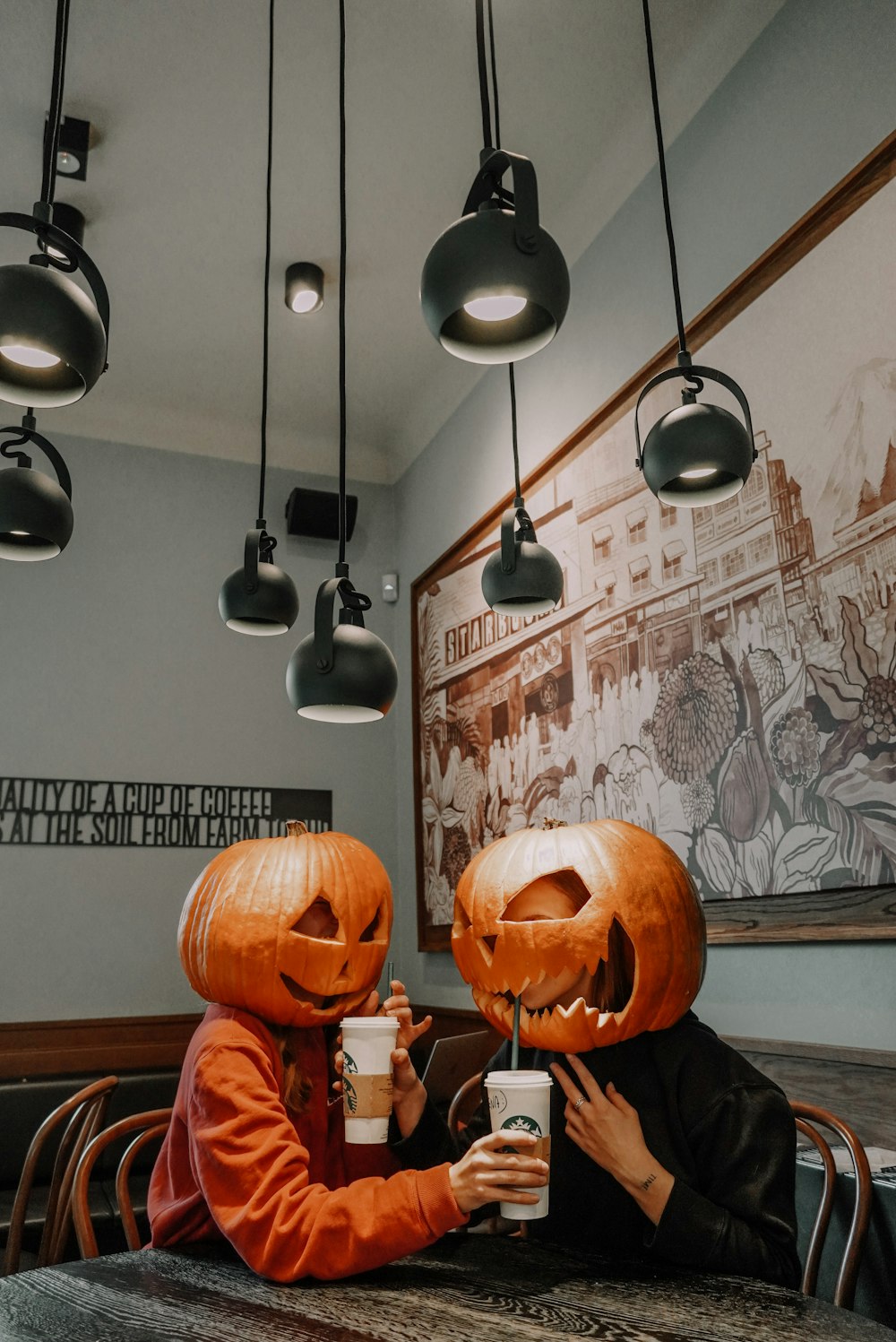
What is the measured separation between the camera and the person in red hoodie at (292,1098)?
117 cm

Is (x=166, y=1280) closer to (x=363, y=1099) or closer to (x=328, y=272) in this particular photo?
(x=363, y=1099)

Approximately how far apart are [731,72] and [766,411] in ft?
3.59

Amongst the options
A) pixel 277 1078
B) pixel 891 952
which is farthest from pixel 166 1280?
pixel 891 952

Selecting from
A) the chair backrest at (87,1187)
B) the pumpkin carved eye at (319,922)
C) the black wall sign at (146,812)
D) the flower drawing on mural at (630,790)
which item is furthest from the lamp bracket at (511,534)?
the black wall sign at (146,812)

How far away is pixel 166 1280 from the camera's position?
1210 millimetres

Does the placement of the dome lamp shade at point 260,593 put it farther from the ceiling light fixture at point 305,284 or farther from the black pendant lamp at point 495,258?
the ceiling light fixture at point 305,284

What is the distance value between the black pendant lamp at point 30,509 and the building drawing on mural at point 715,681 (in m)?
1.68

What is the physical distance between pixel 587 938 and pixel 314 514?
13.4 ft

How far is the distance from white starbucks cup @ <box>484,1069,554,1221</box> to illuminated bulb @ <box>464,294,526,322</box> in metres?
1.03

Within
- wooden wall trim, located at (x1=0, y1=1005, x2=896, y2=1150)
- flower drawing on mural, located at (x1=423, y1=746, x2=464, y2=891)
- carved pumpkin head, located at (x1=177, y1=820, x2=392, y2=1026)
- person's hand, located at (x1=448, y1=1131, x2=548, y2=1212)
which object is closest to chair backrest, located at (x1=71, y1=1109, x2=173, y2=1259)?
carved pumpkin head, located at (x1=177, y1=820, x2=392, y2=1026)

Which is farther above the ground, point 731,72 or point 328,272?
point 328,272

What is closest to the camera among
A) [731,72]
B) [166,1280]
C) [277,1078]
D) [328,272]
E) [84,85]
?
[166,1280]

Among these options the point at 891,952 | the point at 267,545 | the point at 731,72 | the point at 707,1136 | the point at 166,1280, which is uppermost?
the point at 731,72

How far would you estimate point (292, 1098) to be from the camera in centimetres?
148
